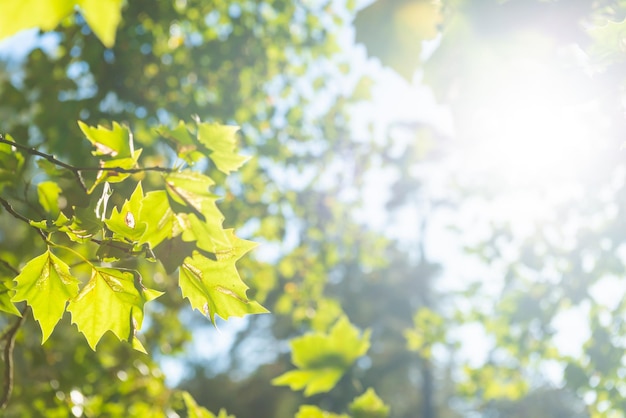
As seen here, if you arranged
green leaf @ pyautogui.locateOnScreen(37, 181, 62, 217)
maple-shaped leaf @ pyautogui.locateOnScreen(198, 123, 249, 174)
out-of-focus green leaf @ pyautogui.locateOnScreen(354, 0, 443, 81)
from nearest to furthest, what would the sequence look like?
out-of-focus green leaf @ pyautogui.locateOnScreen(354, 0, 443, 81) < maple-shaped leaf @ pyautogui.locateOnScreen(198, 123, 249, 174) < green leaf @ pyautogui.locateOnScreen(37, 181, 62, 217)

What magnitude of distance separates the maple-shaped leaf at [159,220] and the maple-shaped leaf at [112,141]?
13 cm

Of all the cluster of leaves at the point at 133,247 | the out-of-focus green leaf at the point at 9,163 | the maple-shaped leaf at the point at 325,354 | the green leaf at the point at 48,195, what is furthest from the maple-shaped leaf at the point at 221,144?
the maple-shaped leaf at the point at 325,354

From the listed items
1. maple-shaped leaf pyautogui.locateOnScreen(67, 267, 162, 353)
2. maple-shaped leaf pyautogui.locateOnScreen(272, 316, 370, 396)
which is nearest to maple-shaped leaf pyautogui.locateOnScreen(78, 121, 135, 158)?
maple-shaped leaf pyautogui.locateOnScreen(67, 267, 162, 353)

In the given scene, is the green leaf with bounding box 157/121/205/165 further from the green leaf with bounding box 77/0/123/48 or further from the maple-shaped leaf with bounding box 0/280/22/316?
the green leaf with bounding box 77/0/123/48

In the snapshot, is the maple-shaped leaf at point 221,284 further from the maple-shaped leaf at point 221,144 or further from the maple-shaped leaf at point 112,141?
the maple-shaped leaf at point 112,141

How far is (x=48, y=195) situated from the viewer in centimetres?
171

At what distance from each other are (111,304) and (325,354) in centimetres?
116

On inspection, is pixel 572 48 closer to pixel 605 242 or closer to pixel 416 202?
pixel 605 242

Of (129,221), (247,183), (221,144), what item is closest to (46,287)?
(129,221)

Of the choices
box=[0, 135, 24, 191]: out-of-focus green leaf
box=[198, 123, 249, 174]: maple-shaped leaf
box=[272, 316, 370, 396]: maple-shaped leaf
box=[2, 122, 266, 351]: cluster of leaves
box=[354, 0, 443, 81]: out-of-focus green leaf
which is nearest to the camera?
box=[354, 0, 443, 81]: out-of-focus green leaf

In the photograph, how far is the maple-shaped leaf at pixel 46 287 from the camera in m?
1.23

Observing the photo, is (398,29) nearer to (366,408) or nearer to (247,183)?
(366,408)

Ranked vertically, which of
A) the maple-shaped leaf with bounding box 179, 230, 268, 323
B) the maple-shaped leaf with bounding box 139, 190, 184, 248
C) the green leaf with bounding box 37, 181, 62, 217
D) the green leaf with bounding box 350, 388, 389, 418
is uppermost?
the maple-shaped leaf with bounding box 139, 190, 184, 248

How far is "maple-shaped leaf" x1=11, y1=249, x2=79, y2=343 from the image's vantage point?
1.23 m
